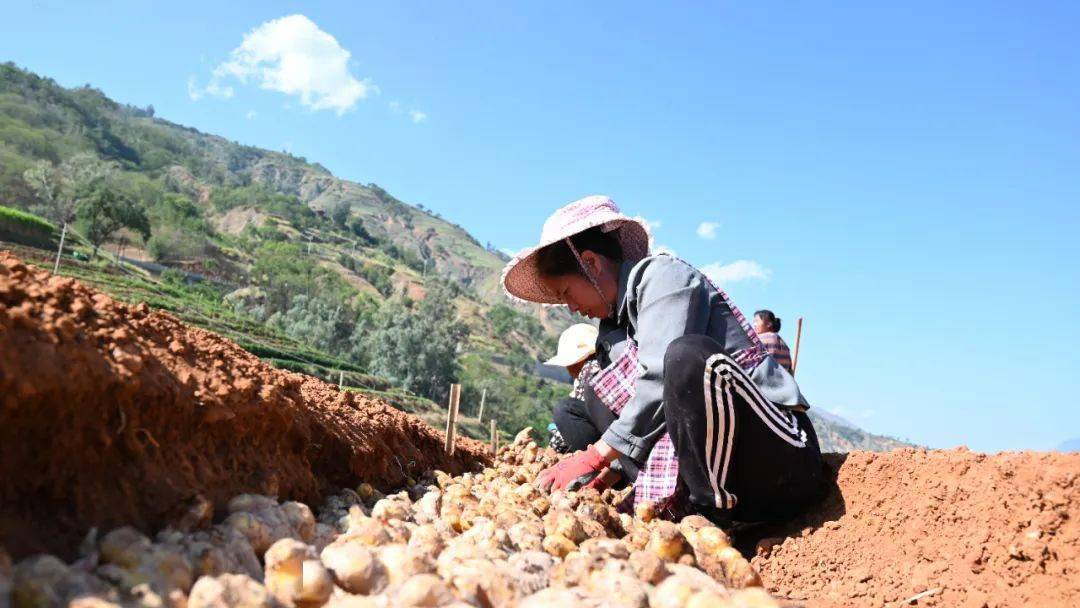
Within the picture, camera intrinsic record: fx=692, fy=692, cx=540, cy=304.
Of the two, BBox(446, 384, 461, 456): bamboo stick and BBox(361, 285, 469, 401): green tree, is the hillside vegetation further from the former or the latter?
BBox(446, 384, 461, 456): bamboo stick

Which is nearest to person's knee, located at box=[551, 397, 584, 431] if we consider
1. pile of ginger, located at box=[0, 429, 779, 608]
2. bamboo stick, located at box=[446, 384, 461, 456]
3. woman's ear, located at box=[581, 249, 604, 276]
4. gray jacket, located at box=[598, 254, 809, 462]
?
bamboo stick, located at box=[446, 384, 461, 456]

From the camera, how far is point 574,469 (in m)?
3.11

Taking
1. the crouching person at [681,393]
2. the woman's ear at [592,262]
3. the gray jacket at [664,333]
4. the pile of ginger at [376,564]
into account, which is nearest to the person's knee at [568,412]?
the crouching person at [681,393]

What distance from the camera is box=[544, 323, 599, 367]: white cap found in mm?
5602

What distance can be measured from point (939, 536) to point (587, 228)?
6.18 ft

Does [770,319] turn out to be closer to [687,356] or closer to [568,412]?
[568,412]

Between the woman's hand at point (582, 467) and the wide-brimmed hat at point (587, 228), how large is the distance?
1005 mm

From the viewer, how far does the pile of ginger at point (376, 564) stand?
4.05ft

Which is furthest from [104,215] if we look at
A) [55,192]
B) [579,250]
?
[579,250]

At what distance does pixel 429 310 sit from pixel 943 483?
72166 millimetres

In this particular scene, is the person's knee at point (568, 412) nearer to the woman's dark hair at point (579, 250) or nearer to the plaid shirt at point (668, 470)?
the woman's dark hair at point (579, 250)

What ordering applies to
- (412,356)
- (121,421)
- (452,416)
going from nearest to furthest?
1. (121,421)
2. (452,416)
3. (412,356)

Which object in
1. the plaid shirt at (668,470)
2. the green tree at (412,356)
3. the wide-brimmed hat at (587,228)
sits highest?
the wide-brimmed hat at (587,228)

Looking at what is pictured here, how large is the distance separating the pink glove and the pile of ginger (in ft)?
1.99
